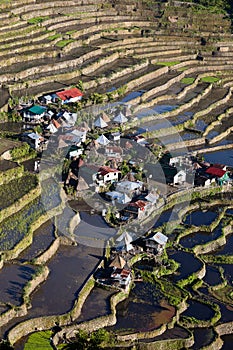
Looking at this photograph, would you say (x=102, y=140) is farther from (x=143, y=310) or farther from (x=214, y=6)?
(x=214, y=6)

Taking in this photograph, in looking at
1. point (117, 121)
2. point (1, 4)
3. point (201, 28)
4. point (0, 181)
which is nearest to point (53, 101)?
point (117, 121)

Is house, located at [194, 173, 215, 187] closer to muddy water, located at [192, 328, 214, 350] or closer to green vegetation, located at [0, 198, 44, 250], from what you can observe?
green vegetation, located at [0, 198, 44, 250]

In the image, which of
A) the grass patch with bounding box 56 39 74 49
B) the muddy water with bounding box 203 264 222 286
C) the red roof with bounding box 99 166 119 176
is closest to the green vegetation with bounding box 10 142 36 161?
the red roof with bounding box 99 166 119 176

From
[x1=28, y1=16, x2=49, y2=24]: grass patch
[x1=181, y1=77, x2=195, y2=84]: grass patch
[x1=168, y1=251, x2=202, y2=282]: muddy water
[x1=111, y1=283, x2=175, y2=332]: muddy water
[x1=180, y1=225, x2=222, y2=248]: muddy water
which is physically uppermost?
[x1=28, y1=16, x2=49, y2=24]: grass patch

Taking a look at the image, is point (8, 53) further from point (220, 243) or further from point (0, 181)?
point (220, 243)

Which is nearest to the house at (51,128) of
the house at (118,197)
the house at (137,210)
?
the house at (118,197)

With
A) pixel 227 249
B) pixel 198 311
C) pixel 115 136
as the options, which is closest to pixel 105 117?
pixel 115 136
